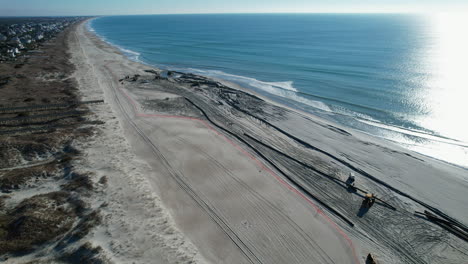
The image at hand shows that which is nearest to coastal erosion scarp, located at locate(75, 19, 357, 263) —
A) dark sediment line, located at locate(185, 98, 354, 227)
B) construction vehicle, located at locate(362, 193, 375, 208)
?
dark sediment line, located at locate(185, 98, 354, 227)

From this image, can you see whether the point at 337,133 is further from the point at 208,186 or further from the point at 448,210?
the point at 208,186

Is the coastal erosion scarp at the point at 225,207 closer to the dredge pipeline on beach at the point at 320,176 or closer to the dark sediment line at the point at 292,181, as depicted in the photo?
the dark sediment line at the point at 292,181

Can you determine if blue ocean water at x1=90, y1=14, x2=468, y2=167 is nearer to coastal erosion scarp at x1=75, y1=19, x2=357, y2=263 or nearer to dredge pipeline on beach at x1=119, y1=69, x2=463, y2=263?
dredge pipeline on beach at x1=119, y1=69, x2=463, y2=263

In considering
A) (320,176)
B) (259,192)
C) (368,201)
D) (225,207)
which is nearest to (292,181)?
(320,176)

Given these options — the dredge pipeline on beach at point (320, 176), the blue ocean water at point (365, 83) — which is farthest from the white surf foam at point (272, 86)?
the dredge pipeline on beach at point (320, 176)

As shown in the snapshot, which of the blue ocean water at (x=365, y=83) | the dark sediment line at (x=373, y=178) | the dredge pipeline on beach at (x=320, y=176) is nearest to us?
the dredge pipeline on beach at (x=320, y=176)

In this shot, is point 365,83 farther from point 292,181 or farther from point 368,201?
point 292,181

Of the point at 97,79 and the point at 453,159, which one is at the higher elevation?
the point at 97,79

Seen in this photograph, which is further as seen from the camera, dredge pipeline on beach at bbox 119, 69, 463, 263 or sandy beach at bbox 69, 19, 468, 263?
dredge pipeline on beach at bbox 119, 69, 463, 263

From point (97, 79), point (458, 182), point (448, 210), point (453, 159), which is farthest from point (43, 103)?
point (453, 159)
